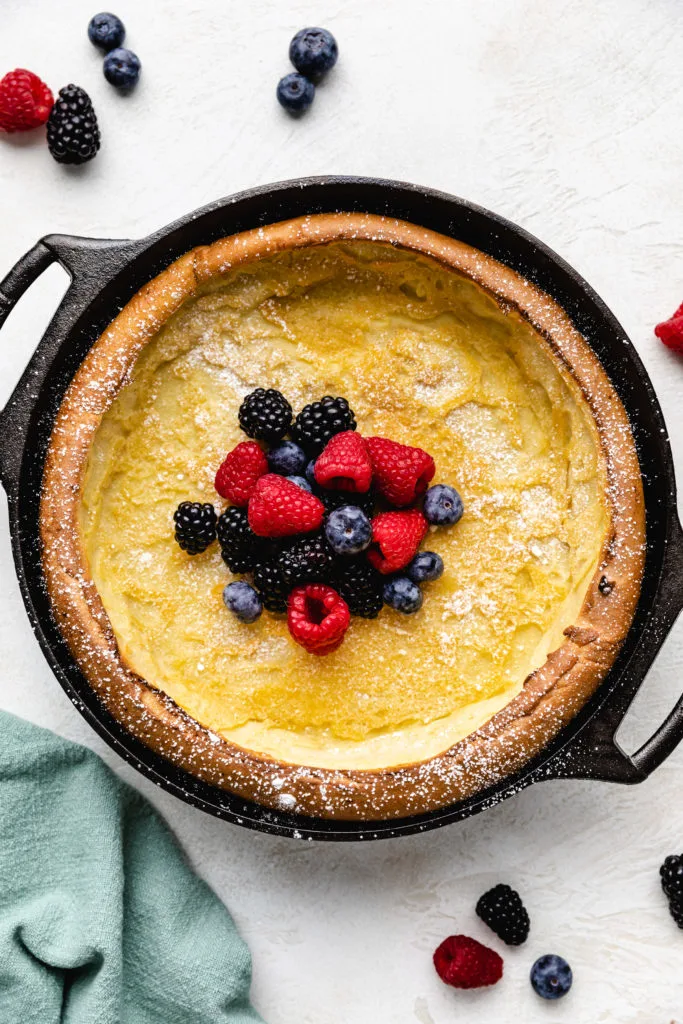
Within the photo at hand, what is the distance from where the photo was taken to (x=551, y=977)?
113 inches

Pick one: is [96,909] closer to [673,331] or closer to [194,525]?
[194,525]

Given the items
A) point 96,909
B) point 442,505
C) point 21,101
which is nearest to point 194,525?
point 442,505

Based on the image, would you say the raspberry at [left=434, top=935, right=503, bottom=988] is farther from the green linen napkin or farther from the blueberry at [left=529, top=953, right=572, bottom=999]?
the green linen napkin

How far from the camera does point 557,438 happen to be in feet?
8.98

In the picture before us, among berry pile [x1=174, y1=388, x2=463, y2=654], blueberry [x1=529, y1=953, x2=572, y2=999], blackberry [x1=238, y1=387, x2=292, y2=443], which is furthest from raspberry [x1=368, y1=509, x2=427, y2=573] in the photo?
blueberry [x1=529, y1=953, x2=572, y2=999]

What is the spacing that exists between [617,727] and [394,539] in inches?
30.7

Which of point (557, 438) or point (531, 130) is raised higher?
point (531, 130)

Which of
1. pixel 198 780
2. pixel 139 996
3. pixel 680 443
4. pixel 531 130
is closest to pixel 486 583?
pixel 680 443

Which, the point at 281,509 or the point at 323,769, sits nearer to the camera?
the point at 281,509

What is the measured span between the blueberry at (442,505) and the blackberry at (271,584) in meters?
0.44

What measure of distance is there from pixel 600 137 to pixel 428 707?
176cm

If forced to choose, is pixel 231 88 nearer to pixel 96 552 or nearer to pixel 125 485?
pixel 125 485

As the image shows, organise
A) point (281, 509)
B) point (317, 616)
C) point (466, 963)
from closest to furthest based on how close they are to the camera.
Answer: point (281, 509) → point (317, 616) → point (466, 963)

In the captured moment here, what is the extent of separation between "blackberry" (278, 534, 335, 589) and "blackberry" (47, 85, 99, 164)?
1.35 m
